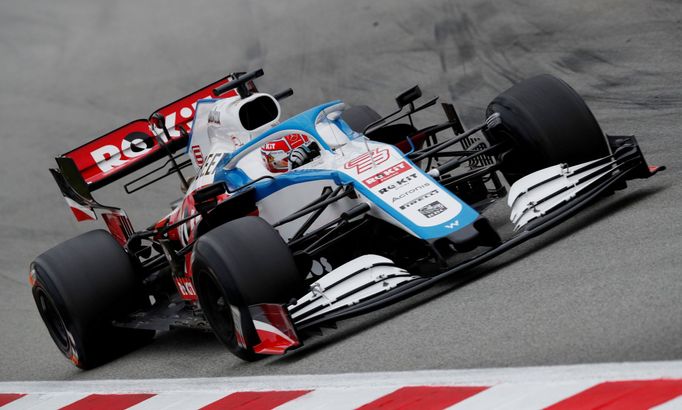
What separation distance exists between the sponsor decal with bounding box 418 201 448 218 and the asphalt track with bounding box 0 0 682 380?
459 millimetres

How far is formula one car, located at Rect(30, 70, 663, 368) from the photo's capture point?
6.74 m

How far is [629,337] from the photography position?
16.3 ft

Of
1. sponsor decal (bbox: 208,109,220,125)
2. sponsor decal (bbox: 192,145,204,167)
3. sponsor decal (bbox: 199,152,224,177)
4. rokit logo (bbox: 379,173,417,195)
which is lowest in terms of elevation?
rokit logo (bbox: 379,173,417,195)

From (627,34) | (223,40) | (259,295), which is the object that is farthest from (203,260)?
(223,40)

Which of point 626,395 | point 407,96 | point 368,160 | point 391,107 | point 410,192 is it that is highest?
point 407,96

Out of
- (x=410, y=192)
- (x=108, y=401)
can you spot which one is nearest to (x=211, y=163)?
(x=410, y=192)

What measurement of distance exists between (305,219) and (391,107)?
5945 mm

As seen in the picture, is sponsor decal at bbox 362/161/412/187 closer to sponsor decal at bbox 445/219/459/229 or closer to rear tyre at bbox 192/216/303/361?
sponsor decal at bbox 445/219/459/229

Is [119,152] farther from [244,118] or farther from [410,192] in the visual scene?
[410,192]

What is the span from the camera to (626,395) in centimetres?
433

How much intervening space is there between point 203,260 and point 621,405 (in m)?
3.27

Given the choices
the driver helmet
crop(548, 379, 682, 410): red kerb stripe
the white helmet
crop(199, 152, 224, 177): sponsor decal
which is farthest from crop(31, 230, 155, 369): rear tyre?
crop(548, 379, 682, 410): red kerb stripe

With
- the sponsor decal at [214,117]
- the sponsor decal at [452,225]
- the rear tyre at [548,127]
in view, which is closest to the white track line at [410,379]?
the sponsor decal at [452,225]

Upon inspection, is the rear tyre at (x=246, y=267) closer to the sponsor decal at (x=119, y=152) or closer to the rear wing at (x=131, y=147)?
the rear wing at (x=131, y=147)
